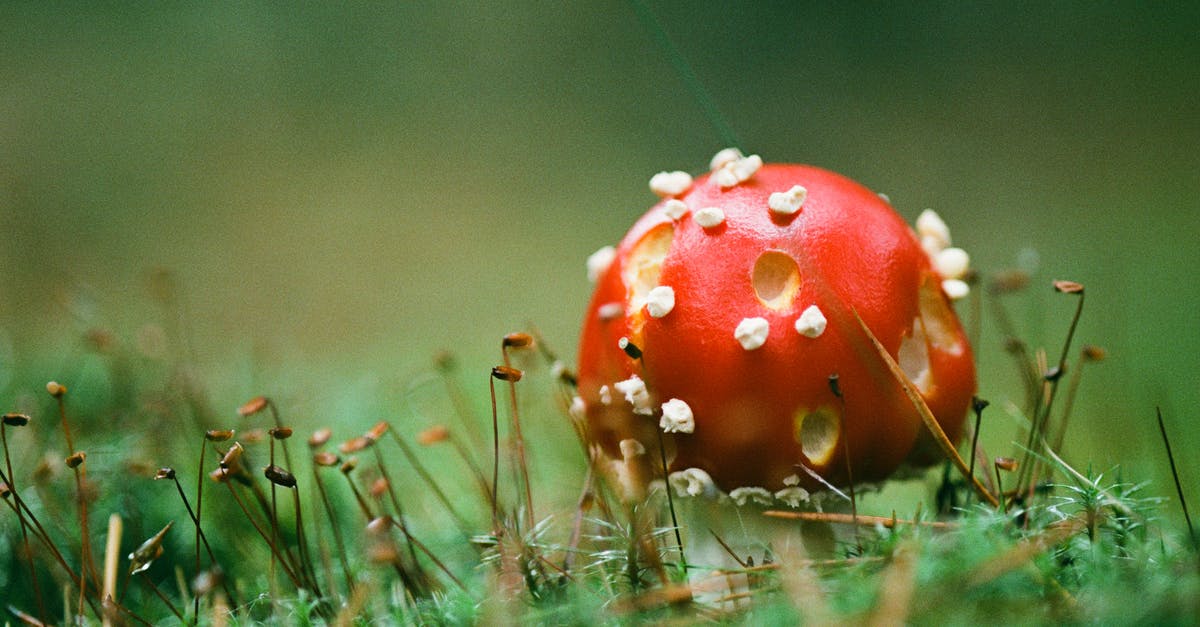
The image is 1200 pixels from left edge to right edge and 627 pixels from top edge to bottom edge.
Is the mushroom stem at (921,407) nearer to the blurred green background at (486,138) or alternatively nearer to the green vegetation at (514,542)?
the green vegetation at (514,542)

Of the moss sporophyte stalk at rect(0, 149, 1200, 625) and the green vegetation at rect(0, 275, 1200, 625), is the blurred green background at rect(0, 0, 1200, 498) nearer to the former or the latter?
the green vegetation at rect(0, 275, 1200, 625)

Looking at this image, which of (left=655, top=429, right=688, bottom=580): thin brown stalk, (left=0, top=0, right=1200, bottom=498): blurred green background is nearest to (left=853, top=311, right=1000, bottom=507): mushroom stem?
(left=655, top=429, right=688, bottom=580): thin brown stalk

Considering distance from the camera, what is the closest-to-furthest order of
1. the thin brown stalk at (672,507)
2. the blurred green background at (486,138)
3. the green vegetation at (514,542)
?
the green vegetation at (514,542), the thin brown stalk at (672,507), the blurred green background at (486,138)

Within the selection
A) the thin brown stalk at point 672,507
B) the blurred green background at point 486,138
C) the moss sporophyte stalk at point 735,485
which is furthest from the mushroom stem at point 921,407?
the blurred green background at point 486,138

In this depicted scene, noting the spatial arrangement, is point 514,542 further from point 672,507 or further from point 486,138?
point 486,138

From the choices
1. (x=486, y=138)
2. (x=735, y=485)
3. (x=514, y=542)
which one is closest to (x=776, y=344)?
(x=735, y=485)
